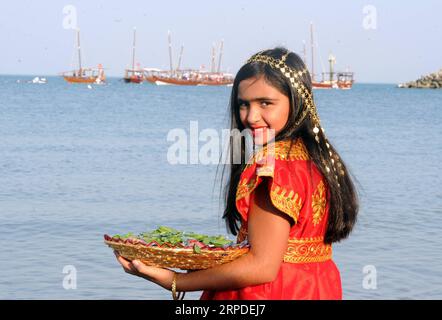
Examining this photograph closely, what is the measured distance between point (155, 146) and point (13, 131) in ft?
23.5

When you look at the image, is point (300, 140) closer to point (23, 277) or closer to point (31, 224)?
point (23, 277)

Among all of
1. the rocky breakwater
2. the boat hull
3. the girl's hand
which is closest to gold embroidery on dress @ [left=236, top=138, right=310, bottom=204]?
the girl's hand

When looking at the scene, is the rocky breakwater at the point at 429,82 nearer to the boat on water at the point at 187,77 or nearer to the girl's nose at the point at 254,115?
the boat on water at the point at 187,77

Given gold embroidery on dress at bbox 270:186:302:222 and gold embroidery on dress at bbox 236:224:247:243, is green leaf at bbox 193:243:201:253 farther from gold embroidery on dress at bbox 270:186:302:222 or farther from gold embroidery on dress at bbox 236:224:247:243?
gold embroidery on dress at bbox 270:186:302:222

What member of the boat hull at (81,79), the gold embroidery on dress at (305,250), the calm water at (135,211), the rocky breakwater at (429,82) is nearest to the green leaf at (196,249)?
the gold embroidery on dress at (305,250)

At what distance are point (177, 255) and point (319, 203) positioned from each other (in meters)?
0.42

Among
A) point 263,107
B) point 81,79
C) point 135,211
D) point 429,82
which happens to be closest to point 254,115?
point 263,107

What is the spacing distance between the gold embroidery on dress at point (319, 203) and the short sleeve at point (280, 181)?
0.05m

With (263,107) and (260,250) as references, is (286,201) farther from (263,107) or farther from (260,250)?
(263,107)

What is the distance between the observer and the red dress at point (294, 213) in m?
2.67

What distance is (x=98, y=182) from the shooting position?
16.5 m
